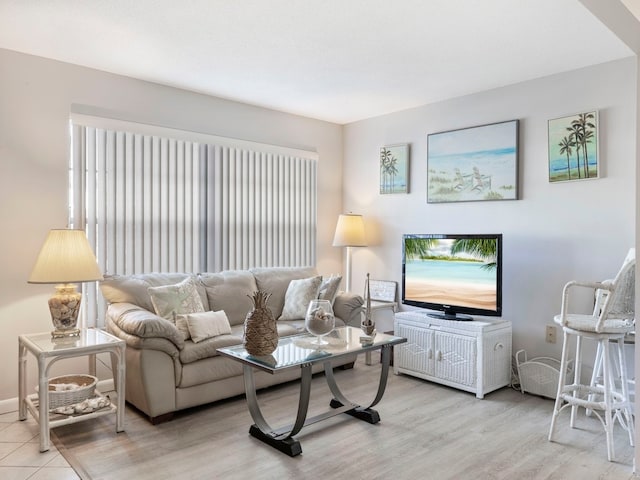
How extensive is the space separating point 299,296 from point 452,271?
131cm

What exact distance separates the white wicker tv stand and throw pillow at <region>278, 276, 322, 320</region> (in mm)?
795

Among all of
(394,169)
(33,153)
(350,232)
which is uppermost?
(394,169)

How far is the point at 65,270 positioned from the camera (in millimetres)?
2828

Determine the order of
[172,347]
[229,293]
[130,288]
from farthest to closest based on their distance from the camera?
[229,293]
[130,288]
[172,347]

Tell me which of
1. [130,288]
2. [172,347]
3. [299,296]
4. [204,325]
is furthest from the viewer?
[299,296]

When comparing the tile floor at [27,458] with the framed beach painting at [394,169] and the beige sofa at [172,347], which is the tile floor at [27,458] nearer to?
the beige sofa at [172,347]

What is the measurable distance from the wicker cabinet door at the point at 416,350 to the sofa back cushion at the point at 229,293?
1.33 metres

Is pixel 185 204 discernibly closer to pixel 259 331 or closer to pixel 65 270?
pixel 65 270

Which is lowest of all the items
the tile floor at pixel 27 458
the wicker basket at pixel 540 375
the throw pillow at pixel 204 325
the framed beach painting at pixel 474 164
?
the tile floor at pixel 27 458

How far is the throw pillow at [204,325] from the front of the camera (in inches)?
127

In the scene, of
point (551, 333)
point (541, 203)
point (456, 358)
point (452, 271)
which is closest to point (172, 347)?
point (456, 358)

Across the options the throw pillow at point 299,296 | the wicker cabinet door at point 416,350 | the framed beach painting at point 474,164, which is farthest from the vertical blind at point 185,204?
the wicker cabinet door at point 416,350

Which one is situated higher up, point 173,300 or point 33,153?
point 33,153

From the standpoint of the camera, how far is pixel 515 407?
10.8 feet
